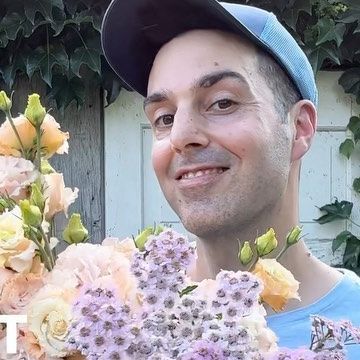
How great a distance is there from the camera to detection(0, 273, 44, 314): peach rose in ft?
2.04

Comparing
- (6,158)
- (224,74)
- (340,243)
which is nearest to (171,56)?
(224,74)

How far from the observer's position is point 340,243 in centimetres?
226

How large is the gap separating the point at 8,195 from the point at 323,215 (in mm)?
1682

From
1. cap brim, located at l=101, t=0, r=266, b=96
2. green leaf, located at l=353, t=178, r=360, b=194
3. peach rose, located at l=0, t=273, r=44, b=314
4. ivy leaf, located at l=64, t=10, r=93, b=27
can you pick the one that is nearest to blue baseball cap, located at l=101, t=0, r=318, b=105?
cap brim, located at l=101, t=0, r=266, b=96

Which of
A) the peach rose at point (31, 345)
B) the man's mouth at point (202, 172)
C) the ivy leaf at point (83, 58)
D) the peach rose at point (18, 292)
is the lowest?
the ivy leaf at point (83, 58)

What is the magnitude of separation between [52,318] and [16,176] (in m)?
0.14

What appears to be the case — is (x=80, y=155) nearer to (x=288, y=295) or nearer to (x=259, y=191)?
(x=259, y=191)

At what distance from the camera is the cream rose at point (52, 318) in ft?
1.94

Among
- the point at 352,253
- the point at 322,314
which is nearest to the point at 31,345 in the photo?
the point at 322,314

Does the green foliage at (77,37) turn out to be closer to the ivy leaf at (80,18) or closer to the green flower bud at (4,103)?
the ivy leaf at (80,18)

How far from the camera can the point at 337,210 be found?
2258 mm

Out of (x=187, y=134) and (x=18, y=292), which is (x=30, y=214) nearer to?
(x=18, y=292)

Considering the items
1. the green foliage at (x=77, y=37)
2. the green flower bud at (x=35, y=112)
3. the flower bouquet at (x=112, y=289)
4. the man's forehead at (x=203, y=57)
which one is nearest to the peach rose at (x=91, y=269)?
the flower bouquet at (x=112, y=289)

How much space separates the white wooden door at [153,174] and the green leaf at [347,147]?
3cm
